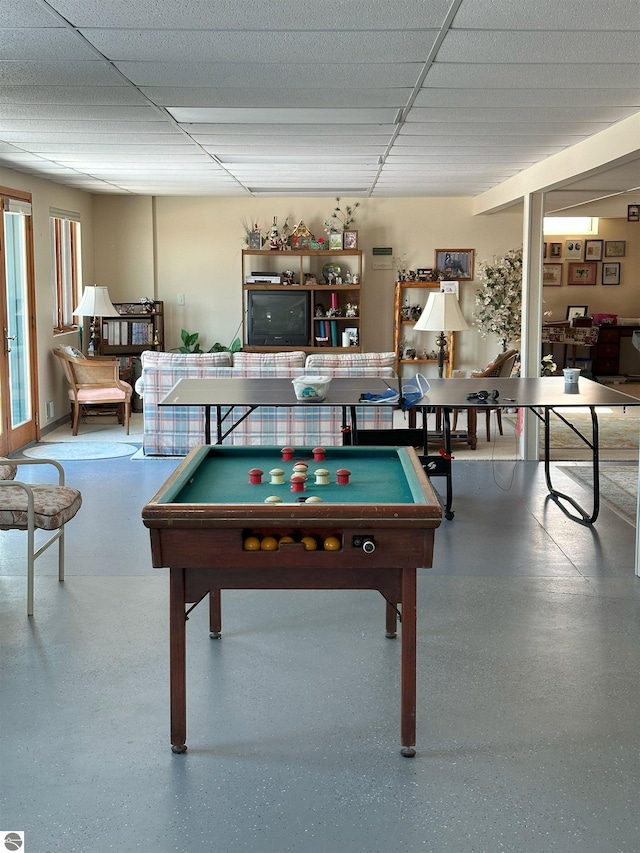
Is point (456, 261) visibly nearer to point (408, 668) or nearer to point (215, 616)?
point (215, 616)

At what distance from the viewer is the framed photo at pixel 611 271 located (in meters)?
13.9

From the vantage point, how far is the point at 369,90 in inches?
173

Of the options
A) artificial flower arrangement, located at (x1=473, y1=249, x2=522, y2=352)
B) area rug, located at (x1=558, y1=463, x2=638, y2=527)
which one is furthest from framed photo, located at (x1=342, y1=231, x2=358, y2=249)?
area rug, located at (x1=558, y1=463, x2=638, y2=527)

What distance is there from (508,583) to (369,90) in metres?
2.49

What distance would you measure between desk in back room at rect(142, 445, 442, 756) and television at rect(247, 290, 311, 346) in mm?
7531

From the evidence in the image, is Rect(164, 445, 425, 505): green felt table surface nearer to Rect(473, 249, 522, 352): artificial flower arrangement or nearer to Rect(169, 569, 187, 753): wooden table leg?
Rect(169, 569, 187, 753): wooden table leg

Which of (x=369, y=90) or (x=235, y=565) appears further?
(x=369, y=90)

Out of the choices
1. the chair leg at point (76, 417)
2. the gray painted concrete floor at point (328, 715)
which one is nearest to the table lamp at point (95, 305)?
the chair leg at point (76, 417)

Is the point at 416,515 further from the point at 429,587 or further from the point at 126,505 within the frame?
the point at 126,505

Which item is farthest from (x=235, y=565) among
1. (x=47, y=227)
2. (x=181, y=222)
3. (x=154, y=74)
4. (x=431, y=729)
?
(x=181, y=222)

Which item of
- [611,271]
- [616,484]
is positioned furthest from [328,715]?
[611,271]

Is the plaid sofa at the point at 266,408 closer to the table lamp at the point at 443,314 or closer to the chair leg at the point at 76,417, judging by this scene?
the table lamp at the point at 443,314

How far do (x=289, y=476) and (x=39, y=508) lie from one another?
4.49ft

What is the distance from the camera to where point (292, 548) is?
303 cm
